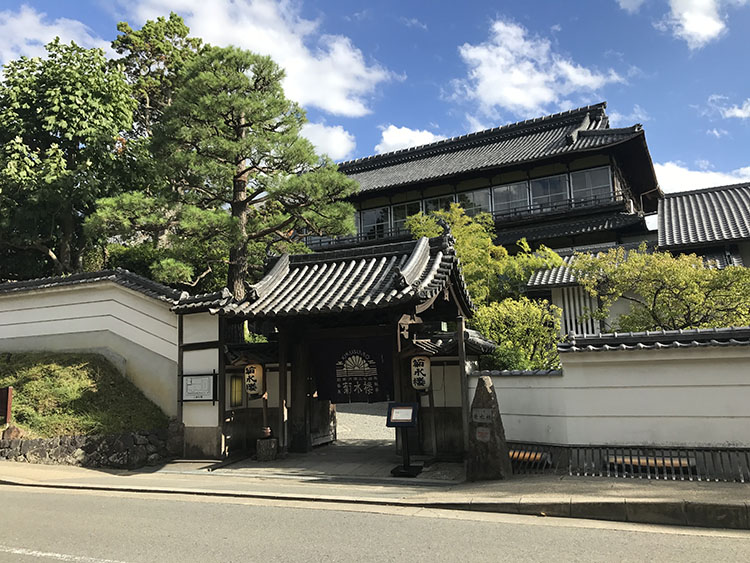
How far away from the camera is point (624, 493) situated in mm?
7734

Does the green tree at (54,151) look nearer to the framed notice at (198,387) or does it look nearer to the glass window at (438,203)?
the framed notice at (198,387)

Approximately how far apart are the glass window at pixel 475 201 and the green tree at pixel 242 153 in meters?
13.1

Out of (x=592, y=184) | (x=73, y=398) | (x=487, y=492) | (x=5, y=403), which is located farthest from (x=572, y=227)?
(x=5, y=403)

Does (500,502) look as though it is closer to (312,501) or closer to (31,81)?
(312,501)

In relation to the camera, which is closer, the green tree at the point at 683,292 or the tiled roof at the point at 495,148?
the green tree at the point at 683,292

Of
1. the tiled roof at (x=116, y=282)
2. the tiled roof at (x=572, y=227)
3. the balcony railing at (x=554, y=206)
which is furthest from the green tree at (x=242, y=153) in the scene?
the balcony railing at (x=554, y=206)

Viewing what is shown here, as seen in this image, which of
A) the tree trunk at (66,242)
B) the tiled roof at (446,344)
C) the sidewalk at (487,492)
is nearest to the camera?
the sidewalk at (487,492)

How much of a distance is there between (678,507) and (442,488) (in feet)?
12.3

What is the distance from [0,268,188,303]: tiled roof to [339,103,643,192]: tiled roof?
1859 cm

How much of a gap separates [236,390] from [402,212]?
20011mm

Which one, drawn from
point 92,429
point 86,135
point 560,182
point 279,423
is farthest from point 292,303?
point 560,182

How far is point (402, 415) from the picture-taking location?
10.8 metres

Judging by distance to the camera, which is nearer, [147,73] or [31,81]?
[31,81]

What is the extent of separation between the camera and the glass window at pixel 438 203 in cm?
3031
